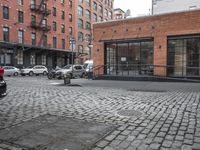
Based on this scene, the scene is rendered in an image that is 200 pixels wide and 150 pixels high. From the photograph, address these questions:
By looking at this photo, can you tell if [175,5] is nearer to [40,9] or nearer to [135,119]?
[40,9]

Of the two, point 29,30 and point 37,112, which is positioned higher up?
point 29,30

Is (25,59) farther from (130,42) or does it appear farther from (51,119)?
(51,119)

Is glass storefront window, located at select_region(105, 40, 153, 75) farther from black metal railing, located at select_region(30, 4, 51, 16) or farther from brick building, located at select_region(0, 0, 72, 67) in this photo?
black metal railing, located at select_region(30, 4, 51, 16)

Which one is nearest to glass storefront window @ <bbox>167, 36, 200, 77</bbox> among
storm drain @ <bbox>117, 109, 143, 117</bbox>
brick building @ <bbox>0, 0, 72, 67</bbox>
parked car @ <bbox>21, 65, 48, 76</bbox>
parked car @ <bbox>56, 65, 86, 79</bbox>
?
parked car @ <bbox>56, 65, 86, 79</bbox>

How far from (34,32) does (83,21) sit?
59.6 feet

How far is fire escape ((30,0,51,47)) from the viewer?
45.6m

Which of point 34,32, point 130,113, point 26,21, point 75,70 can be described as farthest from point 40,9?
point 130,113

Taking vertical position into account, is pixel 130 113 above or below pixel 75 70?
below

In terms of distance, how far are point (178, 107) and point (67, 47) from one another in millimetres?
47489

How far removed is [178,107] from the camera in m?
7.96

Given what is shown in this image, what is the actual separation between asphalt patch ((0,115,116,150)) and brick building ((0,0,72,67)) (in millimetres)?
35077

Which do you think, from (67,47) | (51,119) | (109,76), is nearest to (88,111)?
(51,119)

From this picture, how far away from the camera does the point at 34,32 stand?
45.6 meters

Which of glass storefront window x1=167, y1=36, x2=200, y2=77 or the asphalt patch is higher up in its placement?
glass storefront window x1=167, y1=36, x2=200, y2=77
